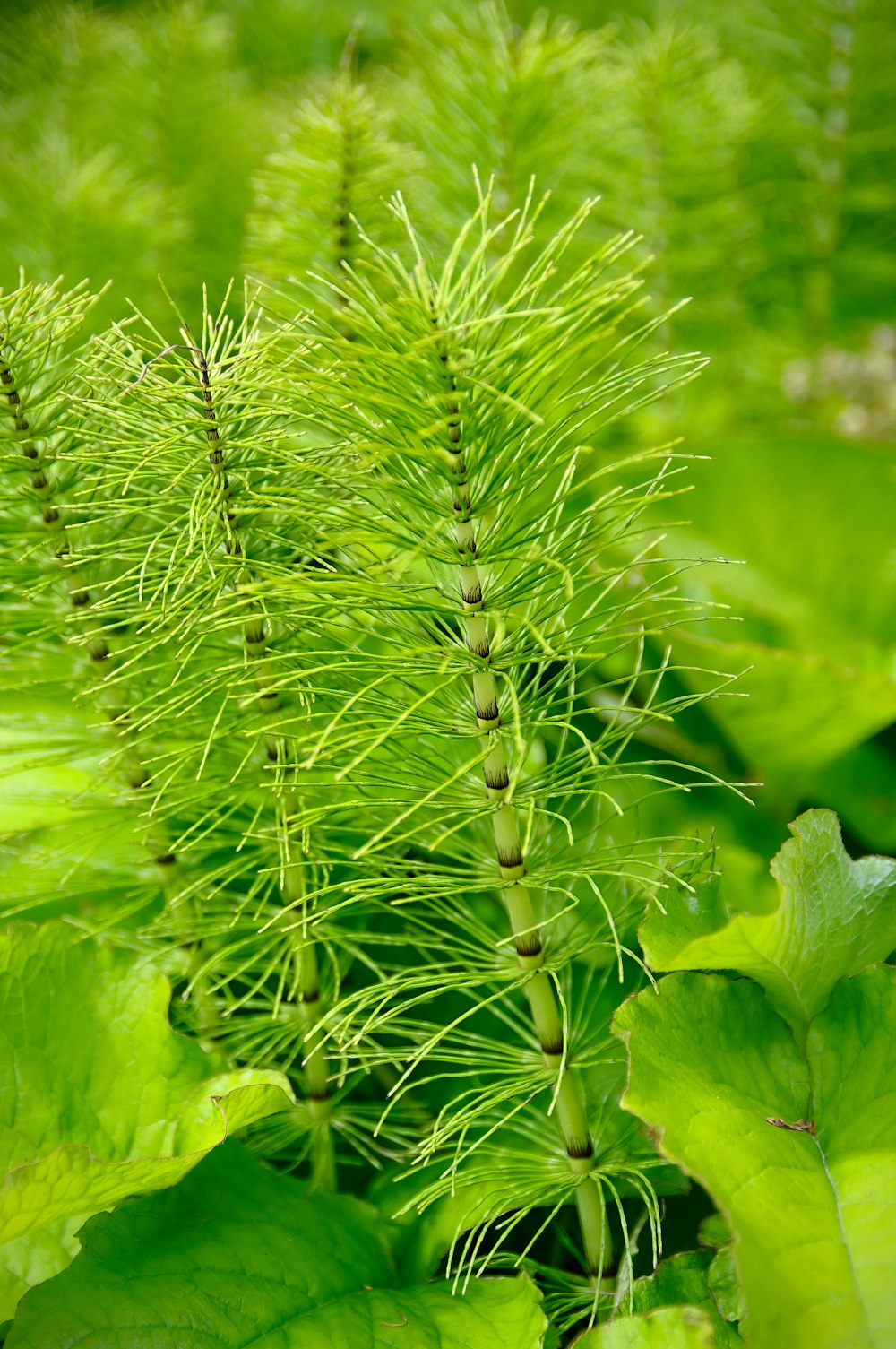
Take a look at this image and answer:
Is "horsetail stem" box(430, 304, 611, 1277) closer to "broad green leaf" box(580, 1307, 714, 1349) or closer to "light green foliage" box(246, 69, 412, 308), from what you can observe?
"broad green leaf" box(580, 1307, 714, 1349)

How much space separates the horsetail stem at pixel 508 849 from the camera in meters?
0.35

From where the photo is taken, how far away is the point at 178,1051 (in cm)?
47

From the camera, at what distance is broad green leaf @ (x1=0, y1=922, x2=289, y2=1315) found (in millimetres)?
426

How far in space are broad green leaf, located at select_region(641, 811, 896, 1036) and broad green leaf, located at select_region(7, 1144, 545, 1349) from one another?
15cm

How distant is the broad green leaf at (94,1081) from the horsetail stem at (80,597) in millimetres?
48

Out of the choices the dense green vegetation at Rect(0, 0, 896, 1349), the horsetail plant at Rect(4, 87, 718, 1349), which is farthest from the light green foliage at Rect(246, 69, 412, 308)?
the horsetail plant at Rect(4, 87, 718, 1349)

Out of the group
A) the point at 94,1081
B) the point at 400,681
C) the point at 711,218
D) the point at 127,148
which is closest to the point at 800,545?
the point at 711,218

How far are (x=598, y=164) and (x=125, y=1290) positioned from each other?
83 cm

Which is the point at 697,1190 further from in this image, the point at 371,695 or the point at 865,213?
the point at 865,213

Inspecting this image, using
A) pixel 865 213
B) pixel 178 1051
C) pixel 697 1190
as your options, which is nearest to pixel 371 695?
pixel 178 1051

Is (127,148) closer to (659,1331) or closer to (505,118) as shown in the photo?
(505,118)

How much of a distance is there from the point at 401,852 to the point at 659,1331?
0.21 m

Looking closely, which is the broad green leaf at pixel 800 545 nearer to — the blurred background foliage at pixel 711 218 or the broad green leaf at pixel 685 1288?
the blurred background foliage at pixel 711 218

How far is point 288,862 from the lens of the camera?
419 mm
